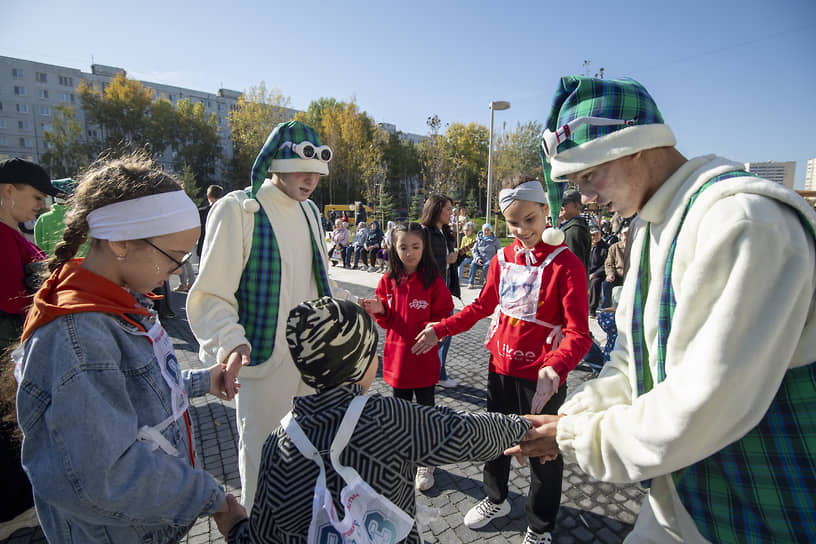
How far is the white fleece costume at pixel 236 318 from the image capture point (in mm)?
2274

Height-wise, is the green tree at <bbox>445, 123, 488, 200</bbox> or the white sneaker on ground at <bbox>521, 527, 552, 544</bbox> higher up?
the green tree at <bbox>445, 123, 488, 200</bbox>

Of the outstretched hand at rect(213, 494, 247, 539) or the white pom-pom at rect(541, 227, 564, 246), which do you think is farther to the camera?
the white pom-pom at rect(541, 227, 564, 246)

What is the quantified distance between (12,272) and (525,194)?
3454 mm

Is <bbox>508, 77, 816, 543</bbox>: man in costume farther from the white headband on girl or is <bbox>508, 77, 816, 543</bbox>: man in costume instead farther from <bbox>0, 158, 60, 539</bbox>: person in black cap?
<bbox>0, 158, 60, 539</bbox>: person in black cap

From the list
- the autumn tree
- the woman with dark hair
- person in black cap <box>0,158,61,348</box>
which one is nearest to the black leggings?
the woman with dark hair

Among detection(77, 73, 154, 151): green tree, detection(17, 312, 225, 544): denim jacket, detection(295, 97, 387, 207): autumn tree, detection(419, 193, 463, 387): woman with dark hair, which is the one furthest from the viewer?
detection(295, 97, 387, 207): autumn tree

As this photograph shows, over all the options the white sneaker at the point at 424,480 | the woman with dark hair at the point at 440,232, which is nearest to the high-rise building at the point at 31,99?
the woman with dark hair at the point at 440,232

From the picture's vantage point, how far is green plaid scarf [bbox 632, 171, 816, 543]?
42.3 inches

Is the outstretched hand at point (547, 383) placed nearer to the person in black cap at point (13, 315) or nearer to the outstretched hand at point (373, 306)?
the outstretched hand at point (373, 306)

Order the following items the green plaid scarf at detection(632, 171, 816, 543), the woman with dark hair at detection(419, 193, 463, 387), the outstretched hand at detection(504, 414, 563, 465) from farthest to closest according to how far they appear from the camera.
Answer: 1. the woman with dark hair at detection(419, 193, 463, 387)
2. the outstretched hand at detection(504, 414, 563, 465)
3. the green plaid scarf at detection(632, 171, 816, 543)

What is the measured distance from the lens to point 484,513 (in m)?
2.75

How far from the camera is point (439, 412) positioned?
138 centimetres

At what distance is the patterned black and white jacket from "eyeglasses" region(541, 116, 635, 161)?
101 cm

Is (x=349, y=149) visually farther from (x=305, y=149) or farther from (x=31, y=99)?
(x=305, y=149)
